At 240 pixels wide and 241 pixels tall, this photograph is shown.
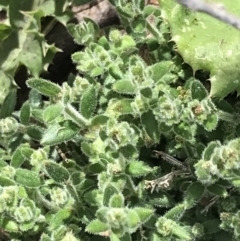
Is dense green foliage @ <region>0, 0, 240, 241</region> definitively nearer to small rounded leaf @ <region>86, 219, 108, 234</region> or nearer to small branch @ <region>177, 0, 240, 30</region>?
small rounded leaf @ <region>86, 219, 108, 234</region>

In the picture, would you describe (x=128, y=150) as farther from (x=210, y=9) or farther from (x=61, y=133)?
(x=210, y=9)

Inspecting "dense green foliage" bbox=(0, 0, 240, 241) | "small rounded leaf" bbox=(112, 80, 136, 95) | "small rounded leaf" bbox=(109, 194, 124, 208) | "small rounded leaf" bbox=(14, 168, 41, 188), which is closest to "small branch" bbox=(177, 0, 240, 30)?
"dense green foliage" bbox=(0, 0, 240, 241)

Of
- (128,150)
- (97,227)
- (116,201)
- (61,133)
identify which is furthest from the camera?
(61,133)

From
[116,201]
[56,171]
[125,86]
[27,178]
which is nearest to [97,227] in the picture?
[116,201]

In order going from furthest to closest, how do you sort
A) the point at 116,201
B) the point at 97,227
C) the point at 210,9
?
1. the point at 97,227
2. the point at 116,201
3. the point at 210,9

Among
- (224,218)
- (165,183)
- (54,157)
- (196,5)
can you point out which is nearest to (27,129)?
(54,157)

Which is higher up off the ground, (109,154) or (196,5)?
(196,5)

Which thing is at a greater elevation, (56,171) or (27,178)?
(56,171)

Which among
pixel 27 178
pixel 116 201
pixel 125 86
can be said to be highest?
pixel 125 86

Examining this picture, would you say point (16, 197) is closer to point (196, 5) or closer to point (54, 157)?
point (54, 157)
